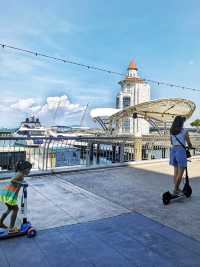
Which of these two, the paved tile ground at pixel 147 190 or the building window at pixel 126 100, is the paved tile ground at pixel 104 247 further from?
the building window at pixel 126 100

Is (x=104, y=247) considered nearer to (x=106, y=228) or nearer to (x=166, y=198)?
(x=106, y=228)

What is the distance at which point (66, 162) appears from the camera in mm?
9984

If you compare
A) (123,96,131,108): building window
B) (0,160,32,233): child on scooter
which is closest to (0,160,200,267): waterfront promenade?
(0,160,32,233): child on scooter

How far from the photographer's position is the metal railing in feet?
26.0

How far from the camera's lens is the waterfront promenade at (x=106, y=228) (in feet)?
9.30

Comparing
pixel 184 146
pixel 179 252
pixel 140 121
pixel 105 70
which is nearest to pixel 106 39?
pixel 105 70

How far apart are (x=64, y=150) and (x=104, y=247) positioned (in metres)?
6.89

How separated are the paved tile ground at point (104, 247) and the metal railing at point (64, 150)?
405cm

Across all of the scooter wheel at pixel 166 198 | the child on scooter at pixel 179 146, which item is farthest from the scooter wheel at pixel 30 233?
the child on scooter at pixel 179 146

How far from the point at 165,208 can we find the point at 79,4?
8.59m

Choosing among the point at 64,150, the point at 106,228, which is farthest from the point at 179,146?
the point at 64,150

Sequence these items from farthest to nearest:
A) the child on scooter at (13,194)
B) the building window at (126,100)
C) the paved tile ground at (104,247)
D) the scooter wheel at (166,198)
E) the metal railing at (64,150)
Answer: the building window at (126,100), the metal railing at (64,150), the scooter wheel at (166,198), the child on scooter at (13,194), the paved tile ground at (104,247)

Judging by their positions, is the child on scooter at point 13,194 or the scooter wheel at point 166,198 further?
the scooter wheel at point 166,198

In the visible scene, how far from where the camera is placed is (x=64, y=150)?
980cm
